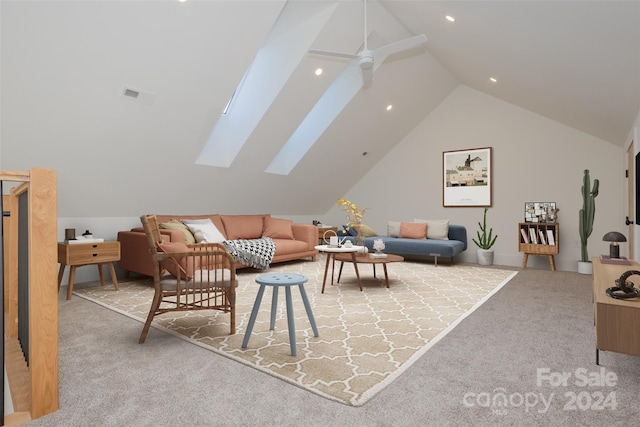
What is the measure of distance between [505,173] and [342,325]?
501 cm

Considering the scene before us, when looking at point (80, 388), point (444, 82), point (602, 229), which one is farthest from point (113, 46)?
point (602, 229)

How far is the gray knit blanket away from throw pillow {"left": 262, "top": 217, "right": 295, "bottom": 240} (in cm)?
86

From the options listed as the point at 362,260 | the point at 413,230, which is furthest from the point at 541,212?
the point at 362,260

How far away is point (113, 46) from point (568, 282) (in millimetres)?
5834

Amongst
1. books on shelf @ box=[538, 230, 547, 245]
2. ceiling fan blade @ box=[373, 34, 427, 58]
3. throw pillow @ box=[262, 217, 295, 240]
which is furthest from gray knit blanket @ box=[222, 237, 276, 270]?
books on shelf @ box=[538, 230, 547, 245]

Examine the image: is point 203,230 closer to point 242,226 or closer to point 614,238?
point 242,226

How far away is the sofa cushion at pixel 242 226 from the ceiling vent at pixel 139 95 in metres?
2.46

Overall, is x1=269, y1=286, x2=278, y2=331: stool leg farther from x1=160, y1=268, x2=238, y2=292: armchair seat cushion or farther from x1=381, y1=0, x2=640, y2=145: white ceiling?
x1=381, y1=0, x2=640, y2=145: white ceiling

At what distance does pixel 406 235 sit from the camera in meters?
6.89

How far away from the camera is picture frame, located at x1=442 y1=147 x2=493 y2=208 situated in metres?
6.73

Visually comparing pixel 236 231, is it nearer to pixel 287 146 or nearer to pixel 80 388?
pixel 287 146

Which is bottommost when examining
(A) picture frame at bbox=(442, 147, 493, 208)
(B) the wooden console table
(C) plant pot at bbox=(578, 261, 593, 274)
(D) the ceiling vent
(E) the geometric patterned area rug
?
(E) the geometric patterned area rug

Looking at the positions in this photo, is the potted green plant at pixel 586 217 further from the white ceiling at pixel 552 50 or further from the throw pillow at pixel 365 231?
the throw pillow at pixel 365 231

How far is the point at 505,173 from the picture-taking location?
21.6 feet
